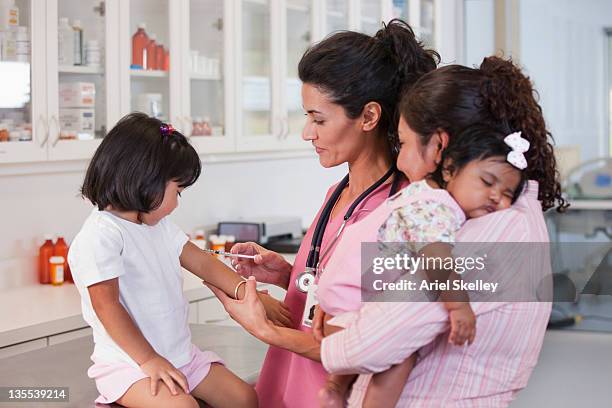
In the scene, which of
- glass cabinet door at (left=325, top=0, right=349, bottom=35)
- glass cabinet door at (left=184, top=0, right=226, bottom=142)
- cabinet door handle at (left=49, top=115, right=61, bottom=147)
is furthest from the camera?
glass cabinet door at (left=325, top=0, right=349, bottom=35)

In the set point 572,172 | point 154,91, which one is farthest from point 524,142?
point 572,172

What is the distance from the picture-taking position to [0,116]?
9.20 feet

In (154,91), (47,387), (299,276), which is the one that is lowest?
(47,387)

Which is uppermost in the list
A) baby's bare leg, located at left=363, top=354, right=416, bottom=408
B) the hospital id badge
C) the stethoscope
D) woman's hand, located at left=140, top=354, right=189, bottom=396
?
the stethoscope

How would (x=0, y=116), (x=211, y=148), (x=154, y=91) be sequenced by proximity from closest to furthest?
(x=0, y=116)
(x=154, y=91)
(x=211, y=148)

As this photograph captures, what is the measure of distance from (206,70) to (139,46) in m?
0.41

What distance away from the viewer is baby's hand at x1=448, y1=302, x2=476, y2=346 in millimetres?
1094

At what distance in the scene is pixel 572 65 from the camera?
616 cm

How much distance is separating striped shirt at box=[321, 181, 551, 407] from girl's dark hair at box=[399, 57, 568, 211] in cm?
5

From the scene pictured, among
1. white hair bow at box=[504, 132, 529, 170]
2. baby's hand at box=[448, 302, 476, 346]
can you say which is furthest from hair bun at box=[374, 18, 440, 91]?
baby's hand at box=[448, 302, 476, 346]

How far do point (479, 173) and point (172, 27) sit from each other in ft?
8.29

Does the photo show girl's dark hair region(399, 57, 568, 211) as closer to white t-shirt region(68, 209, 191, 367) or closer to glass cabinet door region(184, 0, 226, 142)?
white t-shirt region(68, 209, 191, 367)

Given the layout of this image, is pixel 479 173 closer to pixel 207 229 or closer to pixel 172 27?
pixel 172 27

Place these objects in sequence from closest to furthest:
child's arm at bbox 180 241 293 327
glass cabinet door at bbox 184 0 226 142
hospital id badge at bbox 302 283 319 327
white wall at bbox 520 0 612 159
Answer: hospital id badge at bbox 302 283 319 327 < child's arm at bbox 180 241 293 327 < glass cabinet door at bbox 184 0 226 142 < white wall at bbox 520 0 612 159
